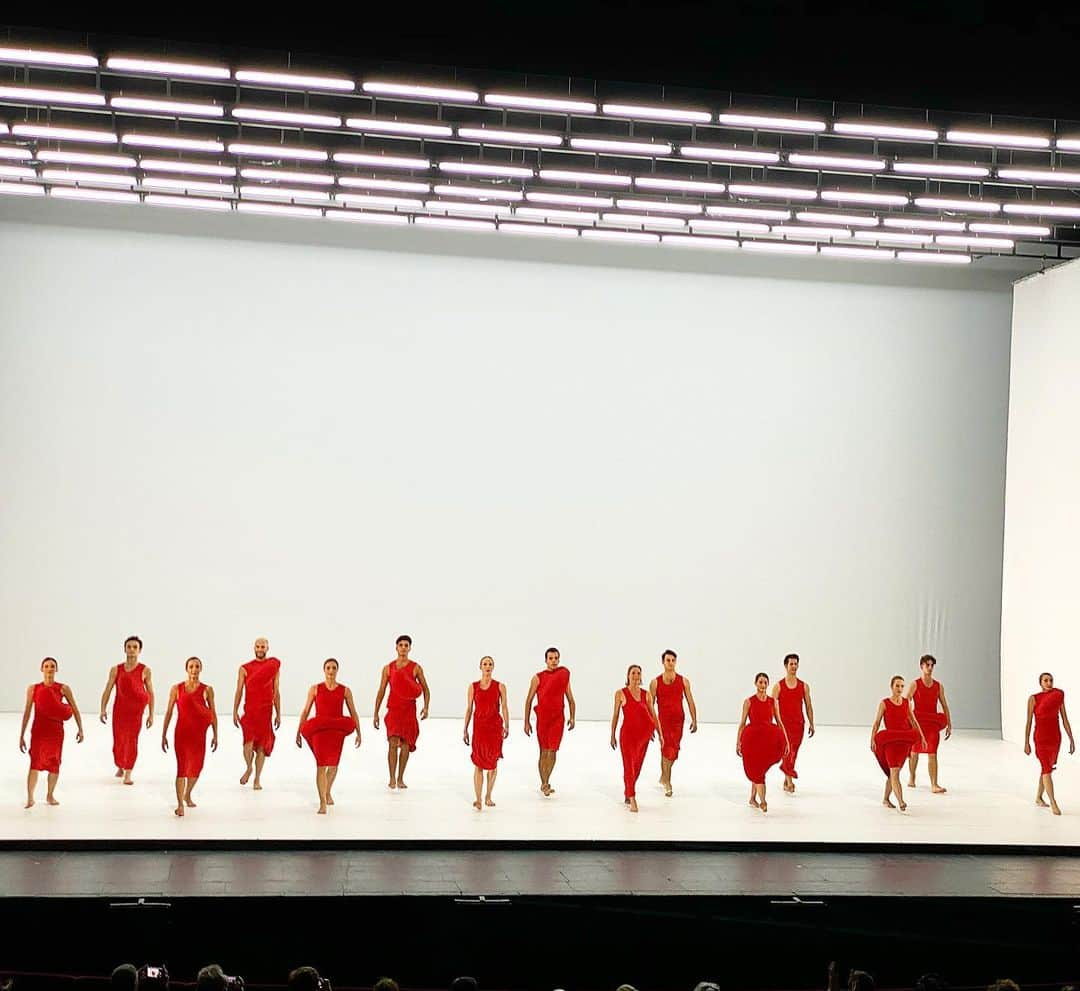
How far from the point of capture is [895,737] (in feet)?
42.8

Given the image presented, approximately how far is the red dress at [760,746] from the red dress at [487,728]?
2518mm

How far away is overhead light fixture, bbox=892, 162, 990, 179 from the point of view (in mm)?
13453

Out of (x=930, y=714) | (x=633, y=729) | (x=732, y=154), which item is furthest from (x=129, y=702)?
(x=930, y=714)

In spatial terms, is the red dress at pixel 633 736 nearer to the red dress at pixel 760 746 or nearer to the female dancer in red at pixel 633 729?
the female dancer in red at pixel 633 729

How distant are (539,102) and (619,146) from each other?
1682 mm

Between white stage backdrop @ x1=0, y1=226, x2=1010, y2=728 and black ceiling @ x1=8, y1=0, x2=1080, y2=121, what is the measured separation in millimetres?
10560

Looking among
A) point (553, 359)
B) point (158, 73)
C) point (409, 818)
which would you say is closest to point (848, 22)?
point (158, 73)

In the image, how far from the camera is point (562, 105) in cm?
1177

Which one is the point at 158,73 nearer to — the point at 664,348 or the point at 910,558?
the point at 664,348

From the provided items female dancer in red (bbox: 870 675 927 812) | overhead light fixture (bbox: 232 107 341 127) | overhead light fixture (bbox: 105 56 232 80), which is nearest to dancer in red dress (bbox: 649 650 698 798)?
female dancer in red (bbox: 870 675 927 812)

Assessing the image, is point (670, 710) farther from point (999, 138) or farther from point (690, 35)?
point (690, 35)

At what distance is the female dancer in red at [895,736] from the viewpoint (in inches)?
514

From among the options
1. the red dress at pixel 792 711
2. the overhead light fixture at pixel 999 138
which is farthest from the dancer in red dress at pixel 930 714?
the overhead light fixture at pixel 999 138

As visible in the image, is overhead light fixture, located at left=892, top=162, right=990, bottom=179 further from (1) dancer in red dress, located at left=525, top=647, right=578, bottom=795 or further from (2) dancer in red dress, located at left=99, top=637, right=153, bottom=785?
(2) dancer in red dress, located at left=99, top=637, right=153, bottom=785
